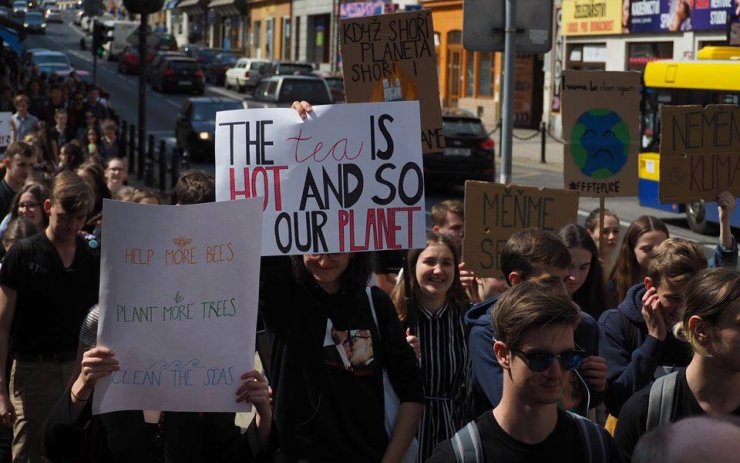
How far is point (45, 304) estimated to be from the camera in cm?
558

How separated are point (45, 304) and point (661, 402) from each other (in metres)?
3.00

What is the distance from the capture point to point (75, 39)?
278ft

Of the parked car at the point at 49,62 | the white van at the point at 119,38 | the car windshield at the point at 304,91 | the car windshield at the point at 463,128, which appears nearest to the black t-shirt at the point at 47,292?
the car windshield at the point at 463,128

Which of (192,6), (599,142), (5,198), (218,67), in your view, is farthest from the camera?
(192,6)

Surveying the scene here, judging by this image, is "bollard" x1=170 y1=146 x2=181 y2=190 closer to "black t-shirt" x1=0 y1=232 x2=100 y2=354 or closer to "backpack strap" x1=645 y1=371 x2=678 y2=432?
"black t-shirt" x1=0 y1=232 x2=100 y2=354

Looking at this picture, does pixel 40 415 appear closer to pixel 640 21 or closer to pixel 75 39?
pixel 640 21

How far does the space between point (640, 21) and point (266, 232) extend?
3126cm

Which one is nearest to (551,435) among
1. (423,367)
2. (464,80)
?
(423,367)

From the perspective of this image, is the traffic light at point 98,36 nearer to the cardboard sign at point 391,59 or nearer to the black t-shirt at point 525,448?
the cardboard sign at point 391,59

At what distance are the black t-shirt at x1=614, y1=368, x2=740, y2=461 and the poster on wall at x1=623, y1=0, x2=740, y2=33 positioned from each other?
27402 mm

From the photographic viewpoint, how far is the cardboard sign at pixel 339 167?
4859 millimetres

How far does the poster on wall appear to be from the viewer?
99.1 ft

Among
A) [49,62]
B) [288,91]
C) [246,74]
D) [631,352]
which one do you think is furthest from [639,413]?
[246,74]

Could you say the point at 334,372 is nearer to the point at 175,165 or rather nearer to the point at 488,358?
the point at 488,358
